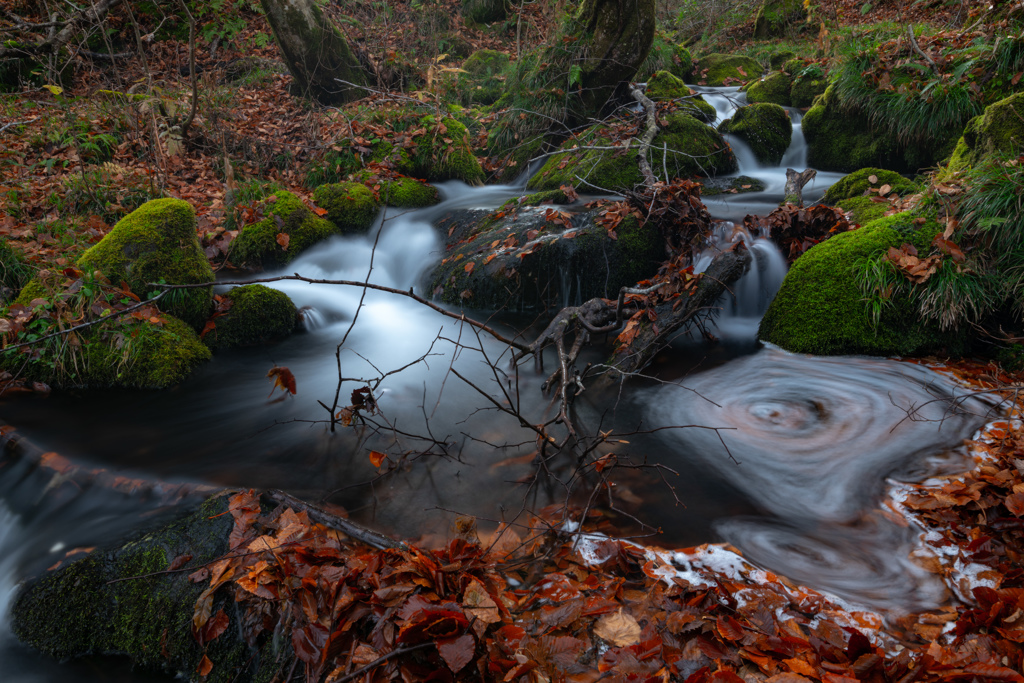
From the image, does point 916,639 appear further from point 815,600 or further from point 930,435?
point 930,435

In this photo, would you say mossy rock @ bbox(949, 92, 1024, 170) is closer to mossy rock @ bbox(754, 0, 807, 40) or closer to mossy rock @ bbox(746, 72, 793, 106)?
mossy rock @ bbox(746, 72, 793, 106)

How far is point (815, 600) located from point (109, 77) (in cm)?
1558

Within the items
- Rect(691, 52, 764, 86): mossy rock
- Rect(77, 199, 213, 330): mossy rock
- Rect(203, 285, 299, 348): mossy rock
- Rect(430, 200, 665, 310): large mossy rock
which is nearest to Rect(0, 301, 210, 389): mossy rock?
Rect(77, 199, 213, 330): mossy rock

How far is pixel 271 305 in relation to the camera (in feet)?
19.3

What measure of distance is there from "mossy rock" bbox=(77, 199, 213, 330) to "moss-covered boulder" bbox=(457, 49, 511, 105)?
850 cm

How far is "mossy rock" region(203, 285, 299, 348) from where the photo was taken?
5555 mm

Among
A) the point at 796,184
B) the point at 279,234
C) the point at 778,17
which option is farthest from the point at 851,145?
the point at 778,17

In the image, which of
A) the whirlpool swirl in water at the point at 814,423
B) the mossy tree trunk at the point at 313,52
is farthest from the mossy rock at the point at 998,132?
the mossy tree trunk at the point at 313,52

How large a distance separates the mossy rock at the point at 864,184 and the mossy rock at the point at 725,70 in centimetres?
808

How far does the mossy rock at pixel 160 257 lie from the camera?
509cm

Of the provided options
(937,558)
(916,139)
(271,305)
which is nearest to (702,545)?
(937,558)

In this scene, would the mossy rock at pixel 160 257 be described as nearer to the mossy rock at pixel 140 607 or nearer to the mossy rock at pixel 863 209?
the mossy rock at pixel 140 607

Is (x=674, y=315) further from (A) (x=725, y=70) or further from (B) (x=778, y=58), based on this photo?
(B) (x=778, y=58)

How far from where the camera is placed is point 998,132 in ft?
17.0
